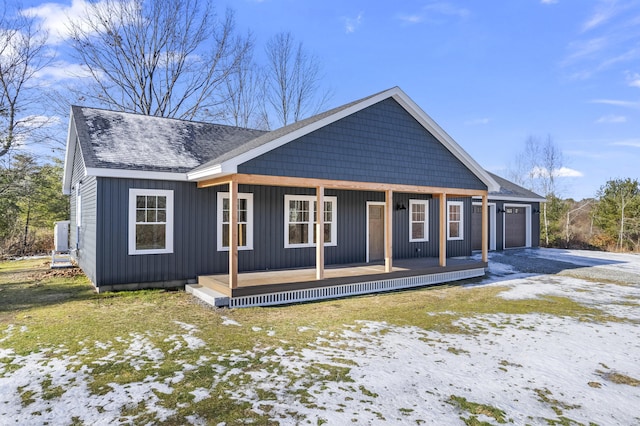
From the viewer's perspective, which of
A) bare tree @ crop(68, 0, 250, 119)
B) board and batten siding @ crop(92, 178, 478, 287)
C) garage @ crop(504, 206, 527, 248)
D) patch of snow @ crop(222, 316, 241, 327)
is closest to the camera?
patch of snow @ crop(222, 316, 241, 327)

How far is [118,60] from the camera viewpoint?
21.3 metres

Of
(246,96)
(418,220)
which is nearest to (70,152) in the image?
(418,220)

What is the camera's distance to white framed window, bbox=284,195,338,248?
34.8 ft

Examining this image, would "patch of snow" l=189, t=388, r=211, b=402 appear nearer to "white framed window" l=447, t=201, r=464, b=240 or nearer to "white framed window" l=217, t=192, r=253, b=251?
"white framed window" l=217, t=192, r=253, b=251

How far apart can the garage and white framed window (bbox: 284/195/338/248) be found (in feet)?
38.4

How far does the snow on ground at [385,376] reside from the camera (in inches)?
133

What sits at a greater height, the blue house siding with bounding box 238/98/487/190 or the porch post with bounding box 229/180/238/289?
the blue house siding with bounding box 238/98/487/190

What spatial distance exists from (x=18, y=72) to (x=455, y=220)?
21.7m

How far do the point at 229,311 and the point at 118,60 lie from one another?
2028 centimetres

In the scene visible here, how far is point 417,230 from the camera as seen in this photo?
44.1 feet

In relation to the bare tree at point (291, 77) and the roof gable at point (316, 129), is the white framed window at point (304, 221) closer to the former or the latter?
the roof gable at point (316, 129)

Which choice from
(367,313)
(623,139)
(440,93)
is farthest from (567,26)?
(623,139)

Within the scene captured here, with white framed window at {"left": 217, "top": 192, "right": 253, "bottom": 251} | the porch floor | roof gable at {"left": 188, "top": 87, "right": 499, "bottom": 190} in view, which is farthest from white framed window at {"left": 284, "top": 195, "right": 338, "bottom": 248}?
roof gable at {"left": 188, "top": 87, "right": 499, "bottom": 190}

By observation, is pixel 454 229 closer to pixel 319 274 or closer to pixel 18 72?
pixel 319 274
